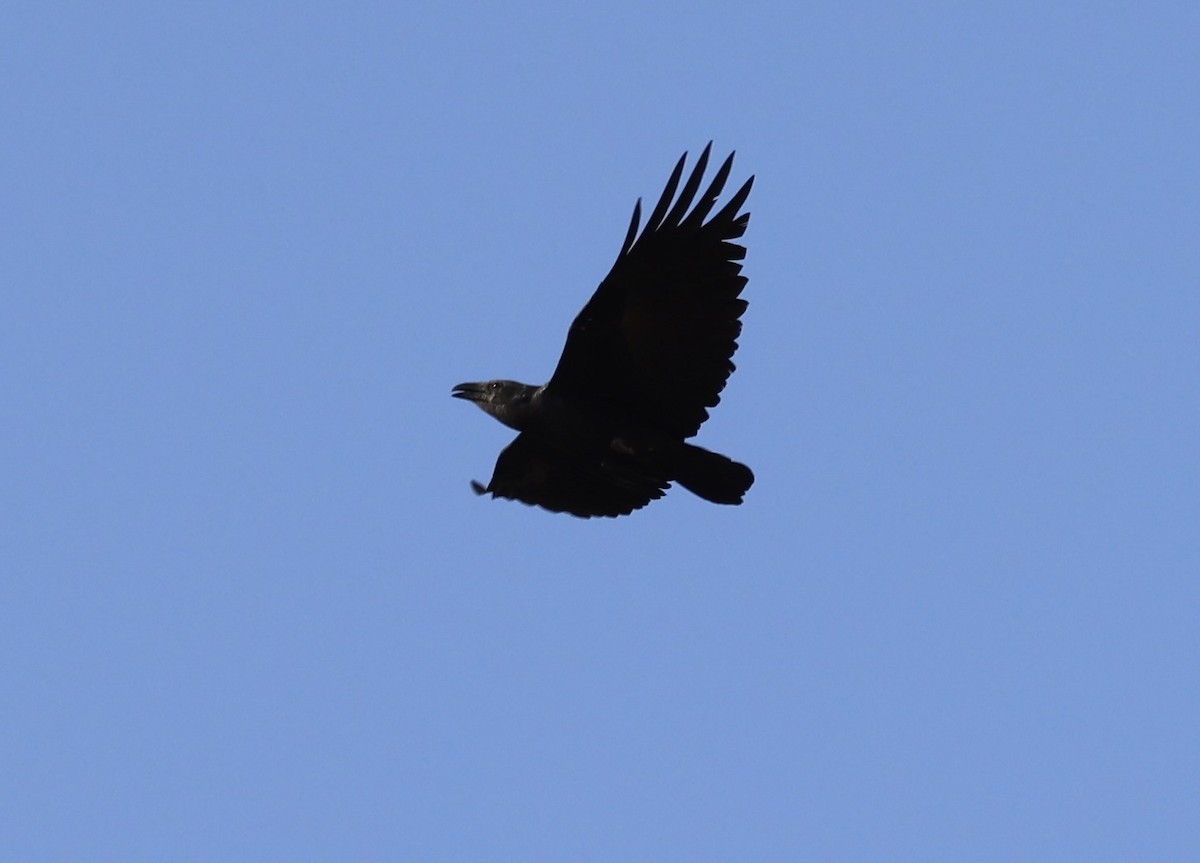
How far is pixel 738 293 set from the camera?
15.4 meters

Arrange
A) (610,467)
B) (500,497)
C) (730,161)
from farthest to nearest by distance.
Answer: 1. (500,497)
2. (610,467)
3. (730,161)

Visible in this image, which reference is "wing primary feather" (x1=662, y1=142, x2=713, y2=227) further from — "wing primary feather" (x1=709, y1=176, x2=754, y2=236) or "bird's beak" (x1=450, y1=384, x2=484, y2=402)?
"bird's beak" (x1=450, y1=384, x2=484, y2=402)

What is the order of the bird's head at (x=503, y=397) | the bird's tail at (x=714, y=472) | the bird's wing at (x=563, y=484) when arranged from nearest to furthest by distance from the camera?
1. the bird's tail at (x=714, y=472)
2. the bird's head at (x=503, y=397)
3. the bird's wing at (x=563, y=484)

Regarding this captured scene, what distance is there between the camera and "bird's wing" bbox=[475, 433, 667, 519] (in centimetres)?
1669

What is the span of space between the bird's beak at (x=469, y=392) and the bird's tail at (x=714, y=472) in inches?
70.0

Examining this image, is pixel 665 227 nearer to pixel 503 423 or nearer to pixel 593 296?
pixel 593 296

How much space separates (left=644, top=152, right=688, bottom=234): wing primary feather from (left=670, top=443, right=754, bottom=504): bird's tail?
1897 millimetres

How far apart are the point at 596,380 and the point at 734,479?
4.42 ft

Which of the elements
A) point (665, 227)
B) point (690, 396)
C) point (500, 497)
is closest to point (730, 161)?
point (665, 227)

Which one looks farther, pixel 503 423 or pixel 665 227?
pixel 503 423

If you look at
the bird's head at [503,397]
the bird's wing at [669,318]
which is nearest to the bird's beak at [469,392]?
the bird's head at [503,397]

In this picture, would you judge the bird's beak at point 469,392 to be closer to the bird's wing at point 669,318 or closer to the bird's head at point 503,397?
the bird's head at point 503,397

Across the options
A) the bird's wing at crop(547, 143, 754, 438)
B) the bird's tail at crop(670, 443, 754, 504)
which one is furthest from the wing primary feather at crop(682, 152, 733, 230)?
the bird's tail at crop(670, 443, 754, 504)

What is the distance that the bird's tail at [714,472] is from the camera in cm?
1590
